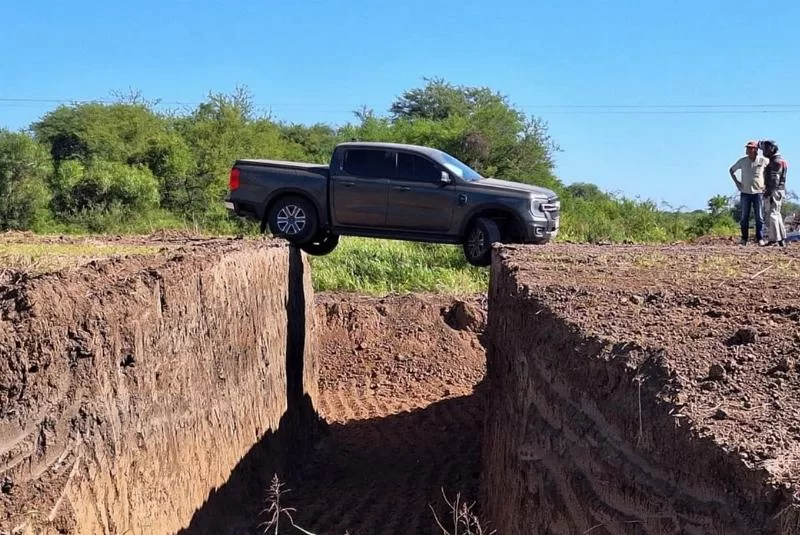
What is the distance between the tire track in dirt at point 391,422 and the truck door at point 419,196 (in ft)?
9.24

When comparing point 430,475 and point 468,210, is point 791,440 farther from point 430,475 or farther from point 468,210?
point 468,210

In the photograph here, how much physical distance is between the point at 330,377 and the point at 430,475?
547cm

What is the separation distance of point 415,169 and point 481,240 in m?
1.33

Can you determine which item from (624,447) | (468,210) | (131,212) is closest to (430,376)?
(468,210)

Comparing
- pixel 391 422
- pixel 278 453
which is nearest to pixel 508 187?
pixel 391 422

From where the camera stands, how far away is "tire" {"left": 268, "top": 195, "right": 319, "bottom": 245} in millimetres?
14422

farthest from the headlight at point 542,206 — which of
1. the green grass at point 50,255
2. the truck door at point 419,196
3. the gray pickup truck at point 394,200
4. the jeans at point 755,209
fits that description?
the green grass at point 50,255

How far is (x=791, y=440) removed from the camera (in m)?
3.59

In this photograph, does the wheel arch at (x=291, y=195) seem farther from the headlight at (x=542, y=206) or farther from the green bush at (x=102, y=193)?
the green bush at (x=102, y=193)

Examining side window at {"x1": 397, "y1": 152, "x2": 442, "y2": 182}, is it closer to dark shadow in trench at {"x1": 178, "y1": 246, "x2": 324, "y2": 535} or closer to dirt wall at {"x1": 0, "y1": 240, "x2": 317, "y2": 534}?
dark shadow in trench at {"x1": 178, "y1": 246, "x2": 324, "y2": 535}

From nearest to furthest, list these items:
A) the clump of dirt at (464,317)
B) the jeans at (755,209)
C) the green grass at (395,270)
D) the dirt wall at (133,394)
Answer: the dirt wall at (133,394)
the jeans at (755,209)
the clump of dirt at (464,317)
the green grass at (395,270)

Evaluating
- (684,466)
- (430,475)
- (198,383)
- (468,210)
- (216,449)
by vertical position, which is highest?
(468,210)

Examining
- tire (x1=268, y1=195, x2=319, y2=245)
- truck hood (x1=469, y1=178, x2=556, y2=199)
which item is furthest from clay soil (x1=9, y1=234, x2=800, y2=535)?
tire (x1=268, y1=195, x2=319, y2=245)

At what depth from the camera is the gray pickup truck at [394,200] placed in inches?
549
